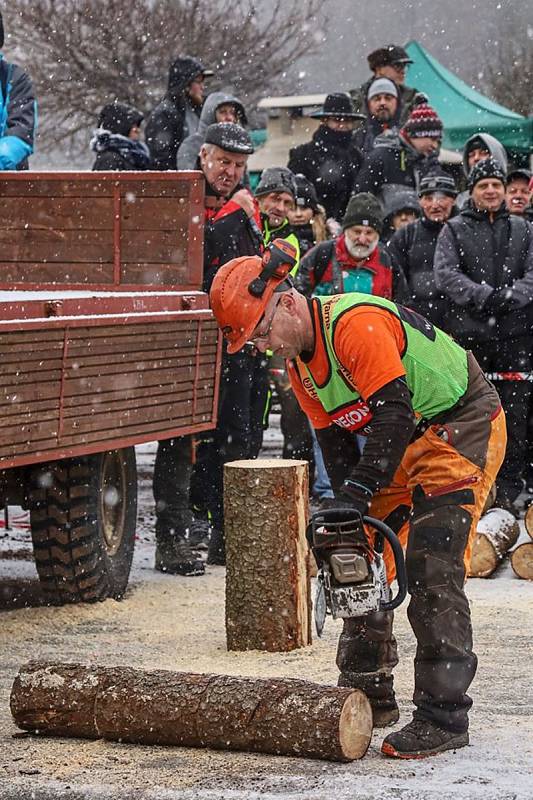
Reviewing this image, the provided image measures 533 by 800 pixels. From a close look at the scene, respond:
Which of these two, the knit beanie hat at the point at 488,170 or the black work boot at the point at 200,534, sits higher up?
the knit beanie hat at the point at 488,170

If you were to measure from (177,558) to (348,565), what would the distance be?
3960mm

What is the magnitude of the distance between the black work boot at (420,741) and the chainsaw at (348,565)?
0.47 meters

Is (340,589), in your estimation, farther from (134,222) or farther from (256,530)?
(134,222)

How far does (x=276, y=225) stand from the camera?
32.0 ft

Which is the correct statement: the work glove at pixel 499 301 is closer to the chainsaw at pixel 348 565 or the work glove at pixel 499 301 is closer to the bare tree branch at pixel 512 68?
the chainsaw at pixel 348 565

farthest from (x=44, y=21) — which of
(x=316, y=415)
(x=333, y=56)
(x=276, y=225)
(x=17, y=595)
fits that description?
(x=333, y=56)

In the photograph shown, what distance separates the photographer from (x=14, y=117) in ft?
28.5

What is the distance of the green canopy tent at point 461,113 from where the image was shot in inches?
873

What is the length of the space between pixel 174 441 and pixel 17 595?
4.16ft

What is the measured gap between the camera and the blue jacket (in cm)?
867

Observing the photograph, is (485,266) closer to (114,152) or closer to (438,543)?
(114,152)

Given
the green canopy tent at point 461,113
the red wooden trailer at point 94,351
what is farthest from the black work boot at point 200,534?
the green canopy tent at point 461,113

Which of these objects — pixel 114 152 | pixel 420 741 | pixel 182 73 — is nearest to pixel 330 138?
pixel 182 73

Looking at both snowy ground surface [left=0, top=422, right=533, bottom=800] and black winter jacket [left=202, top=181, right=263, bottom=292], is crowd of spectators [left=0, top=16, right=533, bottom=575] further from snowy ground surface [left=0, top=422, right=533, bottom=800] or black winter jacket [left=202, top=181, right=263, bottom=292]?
snowy ground surface [left=0, top=422, right=533, bottom=800]
